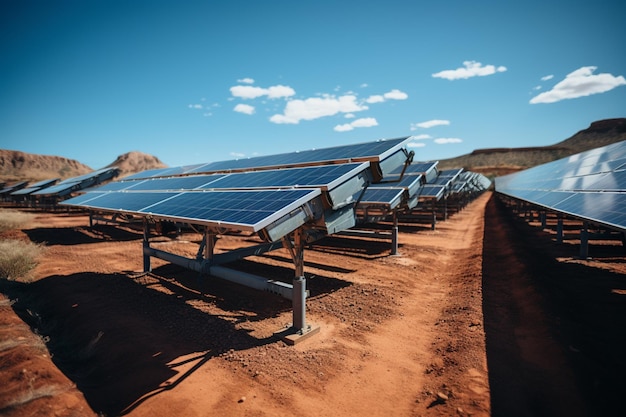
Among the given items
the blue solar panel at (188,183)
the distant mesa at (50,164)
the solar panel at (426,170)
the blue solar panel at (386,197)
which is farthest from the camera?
the distant mesa at (50,164)

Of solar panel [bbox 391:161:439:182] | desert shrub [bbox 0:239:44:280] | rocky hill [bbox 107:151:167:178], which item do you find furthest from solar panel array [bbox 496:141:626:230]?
rocky hill [bbox 107:151:167:178]

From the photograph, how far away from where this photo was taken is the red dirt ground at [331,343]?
4840 millimetres

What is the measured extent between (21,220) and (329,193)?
95.2 ft

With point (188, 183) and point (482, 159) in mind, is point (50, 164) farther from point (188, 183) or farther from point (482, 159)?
point (482, 159)

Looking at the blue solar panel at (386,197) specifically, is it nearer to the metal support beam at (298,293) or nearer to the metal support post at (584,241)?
the metal support post at (584,241)

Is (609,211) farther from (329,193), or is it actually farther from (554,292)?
(329,193)

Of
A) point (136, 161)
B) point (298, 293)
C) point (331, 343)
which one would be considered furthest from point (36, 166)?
point (331, 343)

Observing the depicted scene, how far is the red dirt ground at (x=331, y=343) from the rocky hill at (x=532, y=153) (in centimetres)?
11399

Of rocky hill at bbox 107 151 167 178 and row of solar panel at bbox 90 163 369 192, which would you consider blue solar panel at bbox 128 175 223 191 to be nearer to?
row of solar panel at bbox 90 163 369 192

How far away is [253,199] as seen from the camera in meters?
7.25

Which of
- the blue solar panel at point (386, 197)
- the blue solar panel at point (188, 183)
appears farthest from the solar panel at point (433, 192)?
the blue solar panel at point (188, 183)

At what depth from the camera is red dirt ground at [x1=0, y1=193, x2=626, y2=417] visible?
4840 mm

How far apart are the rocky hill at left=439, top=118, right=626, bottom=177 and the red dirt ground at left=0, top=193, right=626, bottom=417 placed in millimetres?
113989

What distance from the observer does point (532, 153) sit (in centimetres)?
13350
